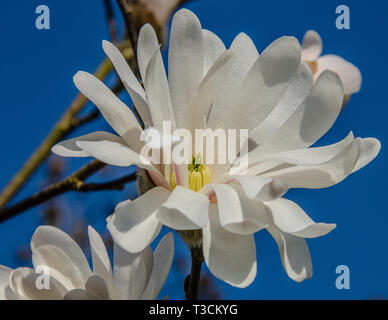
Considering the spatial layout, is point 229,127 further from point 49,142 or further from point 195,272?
point 49,142

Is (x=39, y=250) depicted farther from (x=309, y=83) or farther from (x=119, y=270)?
(x=309, y=83)

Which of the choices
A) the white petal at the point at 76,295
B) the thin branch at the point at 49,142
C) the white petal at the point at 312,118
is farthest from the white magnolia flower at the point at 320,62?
the white petal at the point at 76,295

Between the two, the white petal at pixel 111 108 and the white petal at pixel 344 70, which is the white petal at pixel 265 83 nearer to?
the white petal at pixel 111 108

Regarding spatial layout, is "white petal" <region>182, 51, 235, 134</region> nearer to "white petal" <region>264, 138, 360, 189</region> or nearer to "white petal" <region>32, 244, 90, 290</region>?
"white petal" <region>264, 138, 360, 189</region>

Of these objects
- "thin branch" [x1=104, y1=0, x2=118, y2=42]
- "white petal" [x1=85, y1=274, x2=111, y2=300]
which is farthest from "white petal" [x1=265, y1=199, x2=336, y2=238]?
"thin branch" [x1=104, y1=0, x2=118, y2=42]
